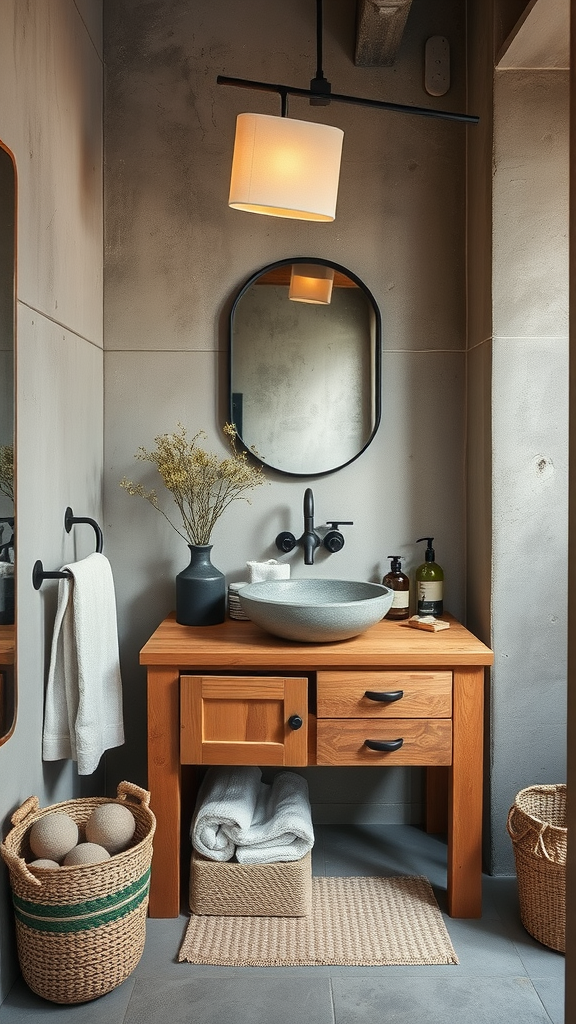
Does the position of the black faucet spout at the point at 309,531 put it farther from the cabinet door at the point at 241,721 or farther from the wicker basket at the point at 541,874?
the wicker basket at the point at 541,874

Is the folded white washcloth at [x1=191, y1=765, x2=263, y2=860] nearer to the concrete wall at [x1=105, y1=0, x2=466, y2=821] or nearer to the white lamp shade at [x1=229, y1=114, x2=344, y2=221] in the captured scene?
the concrete wall at [x1=105, y1=0, x2=466, y2=821]

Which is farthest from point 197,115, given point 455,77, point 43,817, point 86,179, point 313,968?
point 313,968

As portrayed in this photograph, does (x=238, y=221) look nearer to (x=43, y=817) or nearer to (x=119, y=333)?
(x=119, y=333)

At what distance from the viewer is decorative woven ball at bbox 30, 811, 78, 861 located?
1.93 metres

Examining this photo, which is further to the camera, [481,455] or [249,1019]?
[481,455]

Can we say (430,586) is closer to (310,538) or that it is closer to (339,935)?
(310,538)

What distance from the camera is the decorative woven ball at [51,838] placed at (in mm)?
1931

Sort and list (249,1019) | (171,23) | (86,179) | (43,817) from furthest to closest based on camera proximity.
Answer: (171,23) < (86,179) < (43,817) < (249,1019)

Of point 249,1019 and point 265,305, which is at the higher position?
point 265,305

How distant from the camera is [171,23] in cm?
272

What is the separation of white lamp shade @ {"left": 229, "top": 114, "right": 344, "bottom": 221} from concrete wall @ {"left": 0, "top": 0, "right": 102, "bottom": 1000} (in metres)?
0.49

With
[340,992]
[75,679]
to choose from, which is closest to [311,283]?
[75,679]

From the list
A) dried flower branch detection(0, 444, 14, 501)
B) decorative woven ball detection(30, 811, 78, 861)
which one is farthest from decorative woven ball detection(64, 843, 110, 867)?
dried flower branch detection(0, 444, 14, 501)

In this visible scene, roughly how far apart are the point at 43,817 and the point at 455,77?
250 cm
